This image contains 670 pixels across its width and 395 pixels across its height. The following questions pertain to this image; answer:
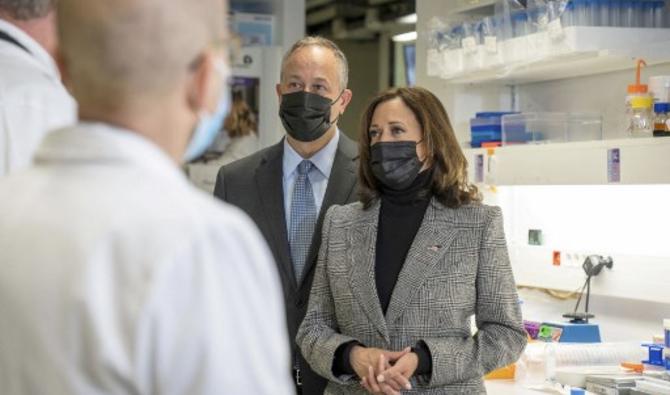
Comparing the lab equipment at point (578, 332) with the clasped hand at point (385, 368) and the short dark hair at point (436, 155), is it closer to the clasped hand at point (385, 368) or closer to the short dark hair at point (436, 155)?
the short dark hair at point (436, 155)

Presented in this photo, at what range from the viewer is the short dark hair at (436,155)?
3.20m

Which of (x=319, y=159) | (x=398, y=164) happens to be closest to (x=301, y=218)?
(x=319, y=159)

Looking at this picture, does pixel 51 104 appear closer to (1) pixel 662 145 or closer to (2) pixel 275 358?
(2) pixel 275 358

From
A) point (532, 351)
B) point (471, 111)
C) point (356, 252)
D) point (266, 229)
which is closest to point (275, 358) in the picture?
point (356, 252)

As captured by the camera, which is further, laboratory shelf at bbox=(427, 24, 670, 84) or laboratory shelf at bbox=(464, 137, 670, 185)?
laboratory shelf at bbox=(427, 24, 670, 84)

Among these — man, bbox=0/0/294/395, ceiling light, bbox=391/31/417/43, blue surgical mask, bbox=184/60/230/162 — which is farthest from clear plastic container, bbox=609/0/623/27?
ceiling light, bbox=391/31/417/43

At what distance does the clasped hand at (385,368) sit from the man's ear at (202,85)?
1765mm

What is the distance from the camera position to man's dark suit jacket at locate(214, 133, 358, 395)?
3.45 meters

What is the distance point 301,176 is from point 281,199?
10 cm

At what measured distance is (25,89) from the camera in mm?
2400

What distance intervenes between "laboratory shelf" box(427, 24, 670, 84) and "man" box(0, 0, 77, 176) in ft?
8.42

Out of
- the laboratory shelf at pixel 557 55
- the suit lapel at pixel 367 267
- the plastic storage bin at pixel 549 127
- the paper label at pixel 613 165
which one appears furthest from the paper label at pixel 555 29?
the suit lapel at pixel 367 267

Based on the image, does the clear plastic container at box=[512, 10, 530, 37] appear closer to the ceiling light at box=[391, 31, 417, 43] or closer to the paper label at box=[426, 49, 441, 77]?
the paper label at box=[426, 49, 441, 77]

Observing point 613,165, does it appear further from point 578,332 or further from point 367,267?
point 367,267
